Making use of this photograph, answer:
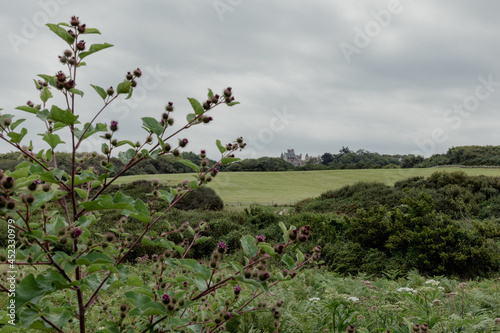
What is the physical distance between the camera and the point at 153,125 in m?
1.83

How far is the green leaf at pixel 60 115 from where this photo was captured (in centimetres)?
153

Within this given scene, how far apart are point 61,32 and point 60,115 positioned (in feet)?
1.72

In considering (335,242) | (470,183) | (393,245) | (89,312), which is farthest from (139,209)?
(470,183)

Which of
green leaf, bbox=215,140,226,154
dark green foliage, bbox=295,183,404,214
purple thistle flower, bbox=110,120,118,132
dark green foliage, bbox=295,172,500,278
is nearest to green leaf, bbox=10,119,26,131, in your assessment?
purple thistle flower, bbox=110,120,118,132

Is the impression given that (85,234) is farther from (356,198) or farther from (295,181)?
(295,181)

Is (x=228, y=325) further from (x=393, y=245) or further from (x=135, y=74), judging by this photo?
(x=393, y=245)

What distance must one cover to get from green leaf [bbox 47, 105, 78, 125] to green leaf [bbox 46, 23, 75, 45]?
0.49 meters

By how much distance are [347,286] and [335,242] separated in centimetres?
493

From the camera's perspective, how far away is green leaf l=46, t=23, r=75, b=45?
67.3 inches

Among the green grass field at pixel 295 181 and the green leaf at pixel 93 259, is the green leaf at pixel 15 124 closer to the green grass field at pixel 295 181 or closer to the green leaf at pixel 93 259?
the green leaf at pixel 93 259

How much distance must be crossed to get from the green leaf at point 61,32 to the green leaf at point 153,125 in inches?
23.4

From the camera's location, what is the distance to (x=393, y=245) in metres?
8.40

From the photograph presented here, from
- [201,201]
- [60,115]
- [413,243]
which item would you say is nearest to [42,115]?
[60,115]

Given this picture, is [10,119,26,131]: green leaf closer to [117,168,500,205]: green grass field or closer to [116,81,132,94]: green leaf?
[116,81,132,94]: green leaf
